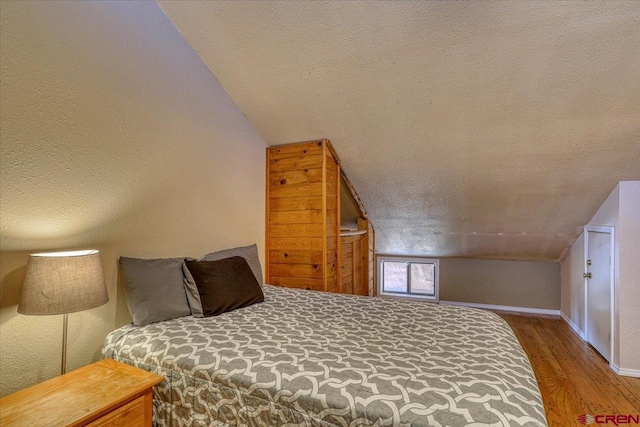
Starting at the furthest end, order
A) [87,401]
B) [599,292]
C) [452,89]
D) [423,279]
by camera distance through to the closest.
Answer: [423,279]
[599,292]
[452,89]
[87,401]

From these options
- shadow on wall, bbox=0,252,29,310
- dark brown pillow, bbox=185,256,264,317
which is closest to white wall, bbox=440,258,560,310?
dark brown pillow, bbox=185,256,264,317

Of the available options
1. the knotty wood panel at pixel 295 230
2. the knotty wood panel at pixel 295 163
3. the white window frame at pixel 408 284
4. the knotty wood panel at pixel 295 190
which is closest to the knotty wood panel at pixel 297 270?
the knotty wood panel at pixel 295 230

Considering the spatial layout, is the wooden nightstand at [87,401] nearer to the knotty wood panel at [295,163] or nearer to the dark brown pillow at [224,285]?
the dark brown pillow at [224,285]

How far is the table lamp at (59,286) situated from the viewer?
129cm

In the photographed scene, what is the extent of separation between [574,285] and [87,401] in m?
4.69

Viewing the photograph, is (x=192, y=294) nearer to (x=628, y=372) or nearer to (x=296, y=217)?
(x=296, y=217)

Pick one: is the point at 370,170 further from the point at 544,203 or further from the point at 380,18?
the point at 544,203

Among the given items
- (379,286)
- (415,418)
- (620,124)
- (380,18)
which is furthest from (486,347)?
(379,286)

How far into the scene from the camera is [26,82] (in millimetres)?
1445

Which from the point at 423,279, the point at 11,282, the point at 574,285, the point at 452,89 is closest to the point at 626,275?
the point at 574,285

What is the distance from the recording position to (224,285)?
2.02 m

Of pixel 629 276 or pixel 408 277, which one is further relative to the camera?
pixel 408 277

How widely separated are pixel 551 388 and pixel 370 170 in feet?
7.64

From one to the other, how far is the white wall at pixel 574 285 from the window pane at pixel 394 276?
205cm
